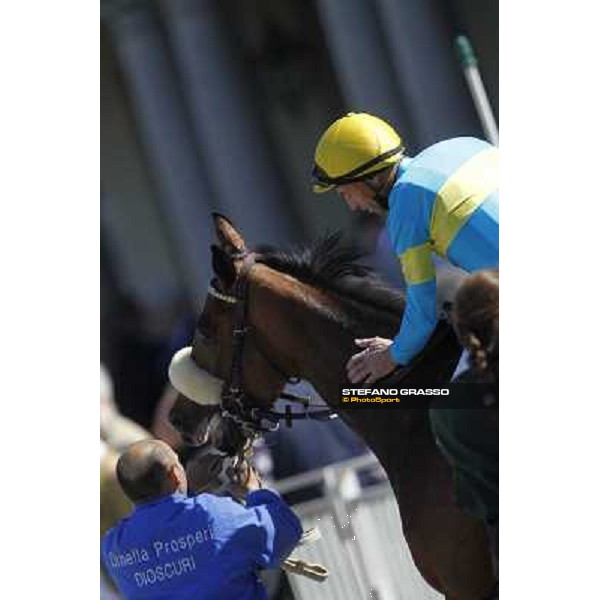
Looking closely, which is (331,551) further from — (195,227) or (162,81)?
(162,81)

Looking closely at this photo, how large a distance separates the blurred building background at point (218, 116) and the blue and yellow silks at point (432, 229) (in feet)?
2.13

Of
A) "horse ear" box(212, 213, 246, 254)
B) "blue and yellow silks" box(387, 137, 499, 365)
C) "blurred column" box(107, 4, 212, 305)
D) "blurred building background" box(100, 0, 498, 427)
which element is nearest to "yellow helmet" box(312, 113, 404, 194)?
"blue and yellow silks" box(387, 137, 499, 365)

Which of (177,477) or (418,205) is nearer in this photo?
(418,205)

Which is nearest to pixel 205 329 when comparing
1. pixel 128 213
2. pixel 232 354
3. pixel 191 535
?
pixel 232 354

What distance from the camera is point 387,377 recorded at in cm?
469

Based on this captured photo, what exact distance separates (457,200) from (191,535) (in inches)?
43.0

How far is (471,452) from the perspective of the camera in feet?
14.2

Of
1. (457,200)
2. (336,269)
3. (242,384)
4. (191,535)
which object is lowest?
(191,535)

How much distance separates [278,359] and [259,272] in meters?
0.24

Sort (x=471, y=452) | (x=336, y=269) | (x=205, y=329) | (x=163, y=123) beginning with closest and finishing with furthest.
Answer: (x=471, y=452)
(x=336, y=269)
(x=205, y=329)
(x=163, y=123)

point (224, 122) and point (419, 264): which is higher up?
point (224, 122)

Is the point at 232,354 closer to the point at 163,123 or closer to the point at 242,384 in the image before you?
the point at 242,384

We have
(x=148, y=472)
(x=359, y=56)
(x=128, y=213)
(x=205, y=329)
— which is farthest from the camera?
(x=128, y=213)
